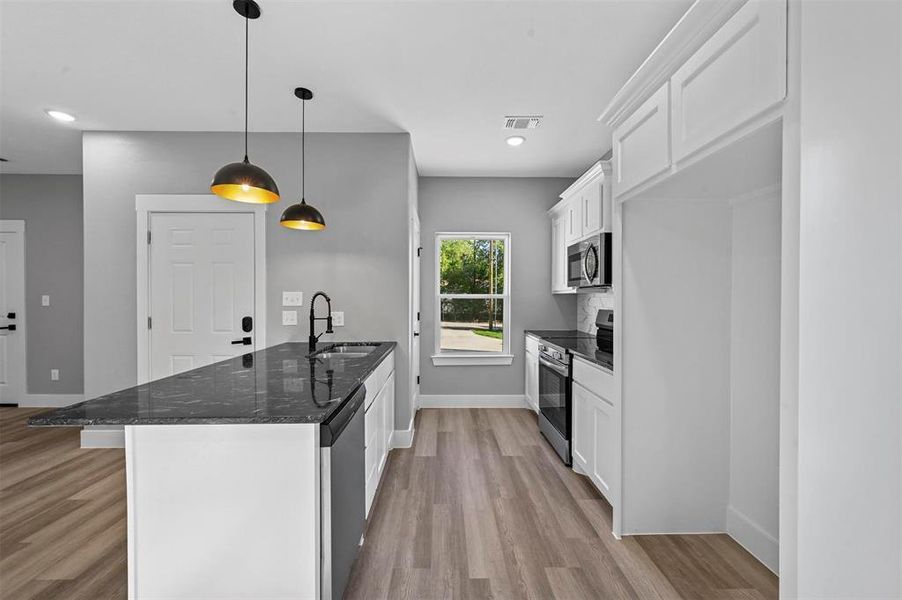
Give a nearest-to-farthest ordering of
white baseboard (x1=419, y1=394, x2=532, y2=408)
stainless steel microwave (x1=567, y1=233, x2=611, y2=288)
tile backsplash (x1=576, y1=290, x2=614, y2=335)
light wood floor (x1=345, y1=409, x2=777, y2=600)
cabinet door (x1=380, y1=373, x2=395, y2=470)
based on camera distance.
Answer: light wood floor (x1=345, y1=409, x2=777, y2=600), cabinet door (x1=380, y1=373, x2=395, y2=470), stainless steel microwave (x1=567, y1=233, x2=611, y2=288), tile backsplash (x1=576, y1=290, x2=614, y2=335), white baseboard (x1=419, y1=394, x2=532, y2=408)

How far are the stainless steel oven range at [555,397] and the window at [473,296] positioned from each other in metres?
1.17

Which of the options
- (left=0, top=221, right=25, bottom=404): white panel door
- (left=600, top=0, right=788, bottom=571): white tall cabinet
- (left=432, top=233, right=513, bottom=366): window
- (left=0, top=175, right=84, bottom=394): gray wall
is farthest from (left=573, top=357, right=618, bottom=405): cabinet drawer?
(left=0, top=221, right=25, bottom=404): white panel door

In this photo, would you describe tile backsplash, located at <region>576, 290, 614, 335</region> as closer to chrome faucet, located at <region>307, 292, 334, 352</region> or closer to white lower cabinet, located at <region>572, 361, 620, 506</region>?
white lower cabinet, located at <region>572, 361, 620, 506</region>

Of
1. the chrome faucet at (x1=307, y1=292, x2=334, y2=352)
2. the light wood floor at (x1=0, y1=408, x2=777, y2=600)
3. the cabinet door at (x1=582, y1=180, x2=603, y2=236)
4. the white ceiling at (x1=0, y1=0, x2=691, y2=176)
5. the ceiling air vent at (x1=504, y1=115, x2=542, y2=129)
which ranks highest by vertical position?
the white ceiling at (x1=0, y1=0, x2=691, y2=176)

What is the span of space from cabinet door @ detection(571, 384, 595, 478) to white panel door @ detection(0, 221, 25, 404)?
238 inches

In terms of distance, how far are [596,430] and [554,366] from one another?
827 millimetres

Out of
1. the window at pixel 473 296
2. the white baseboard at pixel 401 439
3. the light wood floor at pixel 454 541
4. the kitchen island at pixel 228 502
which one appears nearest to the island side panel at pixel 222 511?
the kitchen island at pixel 228 502

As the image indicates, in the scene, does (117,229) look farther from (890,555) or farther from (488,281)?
(890,555)

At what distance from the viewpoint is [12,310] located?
15.6ft

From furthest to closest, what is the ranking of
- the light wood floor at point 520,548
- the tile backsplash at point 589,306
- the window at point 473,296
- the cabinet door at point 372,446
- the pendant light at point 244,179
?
the window at point 473,296
the tile backsplash at point 589,306
the cabinet door at point 372,446
the pendant light at point 244,179
the light wood floor at point 520,548

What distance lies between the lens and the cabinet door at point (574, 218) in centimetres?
382

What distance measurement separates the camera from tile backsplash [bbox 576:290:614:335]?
4.14 meters

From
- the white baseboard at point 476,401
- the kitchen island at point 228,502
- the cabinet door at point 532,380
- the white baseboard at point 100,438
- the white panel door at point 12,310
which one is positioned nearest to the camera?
the kitchen island at point 228,502

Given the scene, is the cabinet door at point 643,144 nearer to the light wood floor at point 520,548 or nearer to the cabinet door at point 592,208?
the cabinet door at point 592,208
